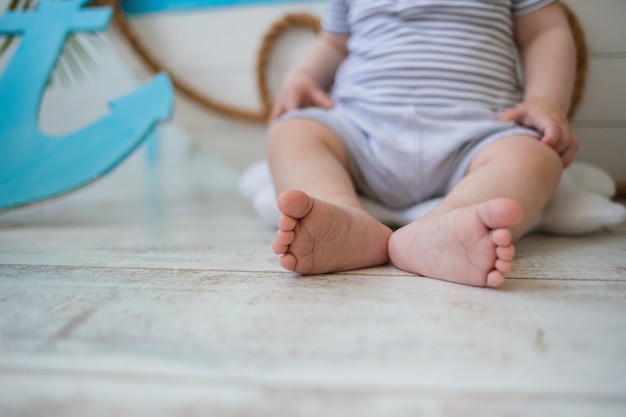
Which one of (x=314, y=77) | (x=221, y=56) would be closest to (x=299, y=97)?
(x=314, y=77)

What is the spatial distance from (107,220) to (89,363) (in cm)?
64

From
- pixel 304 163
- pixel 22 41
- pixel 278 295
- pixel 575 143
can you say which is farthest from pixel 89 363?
pixel 22 41

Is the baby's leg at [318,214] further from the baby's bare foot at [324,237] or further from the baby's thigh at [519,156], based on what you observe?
the baby's thigh at [519,156]

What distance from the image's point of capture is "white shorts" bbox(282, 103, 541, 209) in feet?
2.67

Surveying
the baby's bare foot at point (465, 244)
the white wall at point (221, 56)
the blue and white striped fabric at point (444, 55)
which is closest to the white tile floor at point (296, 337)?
the baby's bare foot at point (465, 244)

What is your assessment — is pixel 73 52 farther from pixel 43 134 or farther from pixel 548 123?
pixel 548 123

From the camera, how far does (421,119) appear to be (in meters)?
0.85

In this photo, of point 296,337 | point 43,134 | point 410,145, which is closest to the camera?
point 296,337

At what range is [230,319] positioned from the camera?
18.6 inches

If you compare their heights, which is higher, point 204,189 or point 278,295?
point 278,295

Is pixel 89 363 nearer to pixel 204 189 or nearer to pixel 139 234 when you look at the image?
pixel 139 234

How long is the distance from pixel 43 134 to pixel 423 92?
67 centimetres

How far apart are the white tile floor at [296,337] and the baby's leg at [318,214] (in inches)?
1.0

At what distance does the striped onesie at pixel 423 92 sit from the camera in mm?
833
